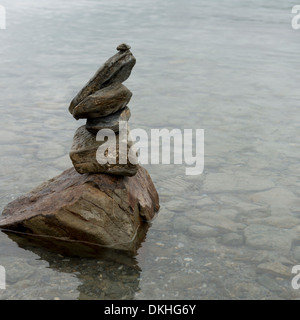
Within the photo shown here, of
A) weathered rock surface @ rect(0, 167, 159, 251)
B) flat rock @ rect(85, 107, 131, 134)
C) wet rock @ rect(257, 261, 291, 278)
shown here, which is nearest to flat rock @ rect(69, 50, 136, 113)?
flat rock @ rect(85, 107, 131, 134)

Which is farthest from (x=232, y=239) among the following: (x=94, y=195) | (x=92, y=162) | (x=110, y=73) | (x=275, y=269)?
(x=110, y=73)

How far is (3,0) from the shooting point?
2566 cm

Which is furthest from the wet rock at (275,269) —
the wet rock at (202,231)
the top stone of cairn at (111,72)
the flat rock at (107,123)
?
the top stone of cairn at (111,72)

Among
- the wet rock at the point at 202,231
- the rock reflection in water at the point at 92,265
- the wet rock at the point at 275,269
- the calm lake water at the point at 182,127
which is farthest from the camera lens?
the wet rock at the point at 202,231

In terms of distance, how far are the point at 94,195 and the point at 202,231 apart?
1.29m

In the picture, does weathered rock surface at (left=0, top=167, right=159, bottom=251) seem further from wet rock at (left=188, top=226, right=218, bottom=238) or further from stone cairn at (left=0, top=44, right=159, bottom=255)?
wet rock at (left=188, top=226, right=218, bottom=238)

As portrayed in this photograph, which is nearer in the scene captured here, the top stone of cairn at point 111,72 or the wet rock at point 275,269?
the wet rock at point 275,269

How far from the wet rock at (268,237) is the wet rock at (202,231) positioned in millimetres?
354

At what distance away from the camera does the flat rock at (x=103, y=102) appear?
5328 millimetres

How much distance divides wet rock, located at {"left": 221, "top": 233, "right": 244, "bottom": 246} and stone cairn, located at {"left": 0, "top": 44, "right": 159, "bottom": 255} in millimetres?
890

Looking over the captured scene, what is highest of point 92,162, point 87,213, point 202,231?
point 92,162

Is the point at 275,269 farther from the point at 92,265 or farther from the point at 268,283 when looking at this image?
the point at 92,265

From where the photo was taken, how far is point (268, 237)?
5.86 meters

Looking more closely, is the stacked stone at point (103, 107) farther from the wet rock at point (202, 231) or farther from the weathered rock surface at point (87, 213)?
the wet rock at point (202, 231)
